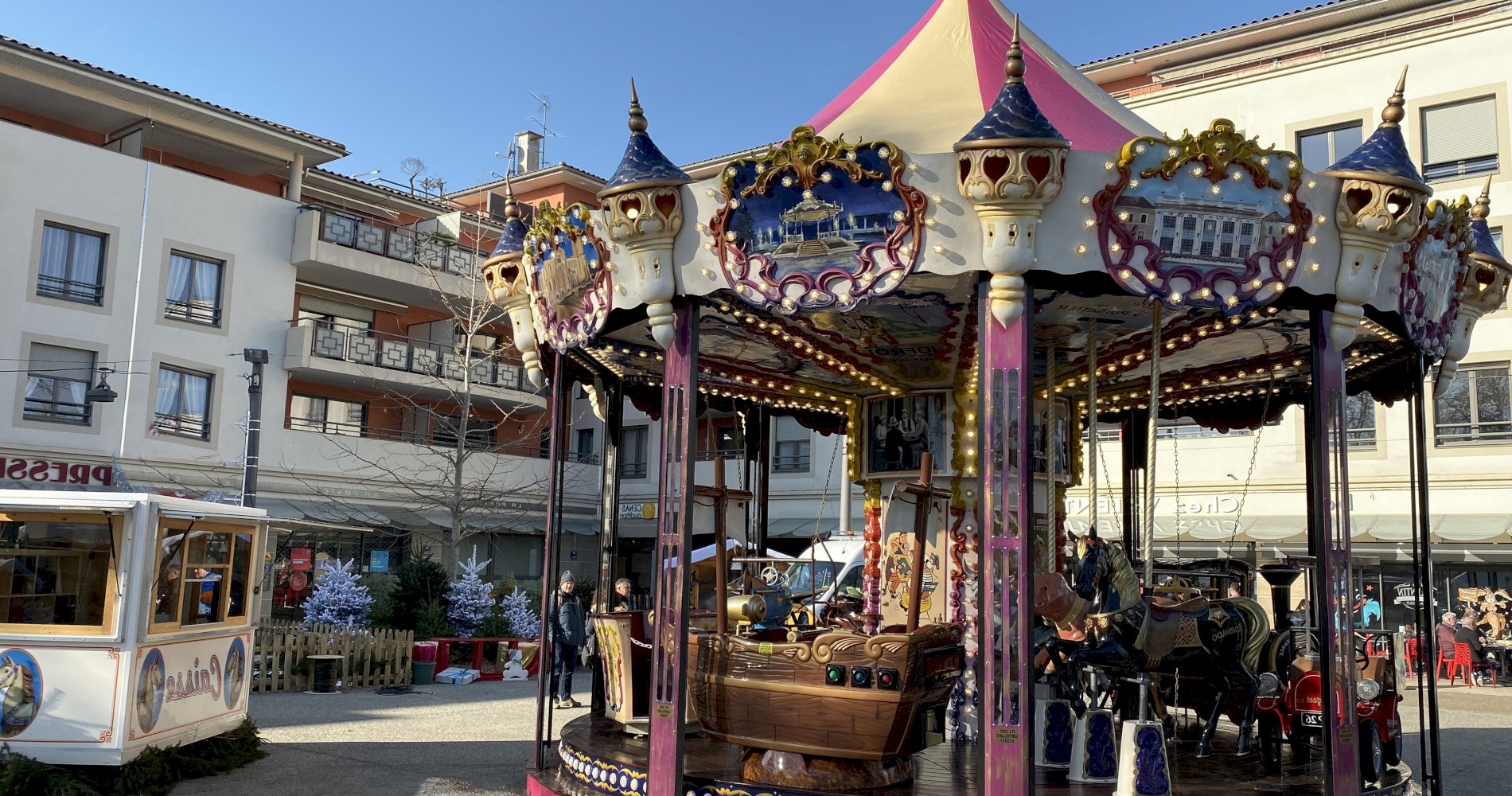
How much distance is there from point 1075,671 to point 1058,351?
3271 mm

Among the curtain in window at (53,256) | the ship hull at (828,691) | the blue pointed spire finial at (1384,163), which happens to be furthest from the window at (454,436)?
the blue pointed spire finial at (1384,163)

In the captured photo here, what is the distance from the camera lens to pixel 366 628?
20312mm

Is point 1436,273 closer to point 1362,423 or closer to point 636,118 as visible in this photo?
point 636,118

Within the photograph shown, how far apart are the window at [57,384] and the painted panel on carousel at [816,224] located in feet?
75.2

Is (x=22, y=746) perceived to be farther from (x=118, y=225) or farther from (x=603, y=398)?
(x=118, y=225)

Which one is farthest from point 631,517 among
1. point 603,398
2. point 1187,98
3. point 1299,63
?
point 603,398

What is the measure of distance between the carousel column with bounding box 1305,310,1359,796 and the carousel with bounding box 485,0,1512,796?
27 mm

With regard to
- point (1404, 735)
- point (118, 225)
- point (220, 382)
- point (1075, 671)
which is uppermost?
point (118, 225)

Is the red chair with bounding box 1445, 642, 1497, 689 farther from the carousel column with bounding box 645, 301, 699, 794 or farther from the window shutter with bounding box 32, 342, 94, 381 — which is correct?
the window shutter with bounding box 32, 342, 94, 381

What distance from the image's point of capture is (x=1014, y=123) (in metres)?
7.31

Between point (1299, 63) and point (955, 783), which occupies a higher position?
point (1299, 63)

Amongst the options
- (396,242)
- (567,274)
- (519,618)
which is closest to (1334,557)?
(567,274)

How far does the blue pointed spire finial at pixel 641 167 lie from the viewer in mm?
8133

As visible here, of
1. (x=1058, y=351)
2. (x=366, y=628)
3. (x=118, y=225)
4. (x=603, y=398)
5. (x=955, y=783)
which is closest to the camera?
(x=955, y=783)
